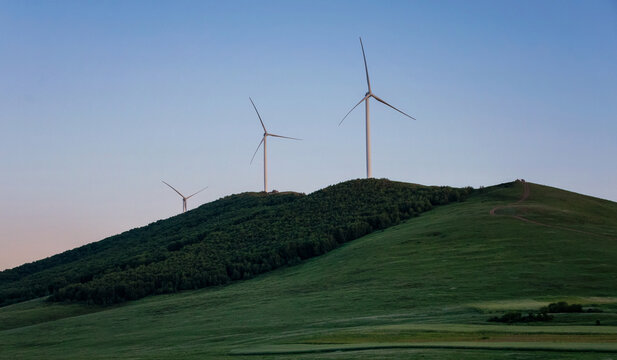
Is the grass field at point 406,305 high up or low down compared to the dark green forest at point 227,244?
down

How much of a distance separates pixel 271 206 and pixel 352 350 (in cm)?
11496

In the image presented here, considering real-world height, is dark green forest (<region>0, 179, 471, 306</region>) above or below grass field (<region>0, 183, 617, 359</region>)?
above

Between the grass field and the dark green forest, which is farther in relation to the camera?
the dark green forest

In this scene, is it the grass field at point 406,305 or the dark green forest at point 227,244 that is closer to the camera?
the grass field at point 406,305

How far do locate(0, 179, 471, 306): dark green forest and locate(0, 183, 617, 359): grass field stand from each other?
582cm

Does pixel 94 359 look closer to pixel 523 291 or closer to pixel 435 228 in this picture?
pixel 523 291

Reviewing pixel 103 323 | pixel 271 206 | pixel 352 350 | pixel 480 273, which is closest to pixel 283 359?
pixel 352 350

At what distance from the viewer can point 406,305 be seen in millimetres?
48312

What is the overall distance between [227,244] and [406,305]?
69.2 meters

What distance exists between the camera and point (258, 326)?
47.0 m

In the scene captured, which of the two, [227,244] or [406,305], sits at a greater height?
[227,244]

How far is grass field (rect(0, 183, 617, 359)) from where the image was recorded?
3056 centimetres

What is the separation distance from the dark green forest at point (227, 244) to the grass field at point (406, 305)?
5824 mm

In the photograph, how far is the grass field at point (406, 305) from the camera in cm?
3056
